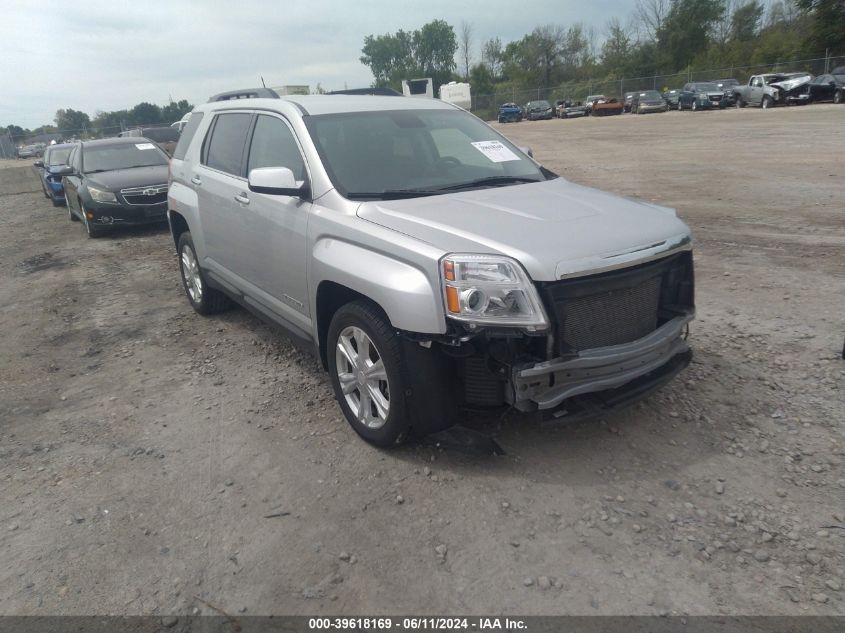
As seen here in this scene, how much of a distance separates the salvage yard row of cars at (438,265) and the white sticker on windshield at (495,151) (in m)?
0.02

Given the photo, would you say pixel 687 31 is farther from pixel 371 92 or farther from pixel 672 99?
pixel 371 92

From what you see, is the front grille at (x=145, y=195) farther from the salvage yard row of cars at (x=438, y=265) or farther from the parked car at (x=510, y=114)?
the parked car at (x=510, y=114)

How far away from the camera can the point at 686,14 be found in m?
64.4

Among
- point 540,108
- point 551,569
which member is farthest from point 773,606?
point 540,108

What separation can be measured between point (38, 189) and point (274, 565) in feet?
77.2

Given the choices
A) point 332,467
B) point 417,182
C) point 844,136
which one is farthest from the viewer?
point 844,136

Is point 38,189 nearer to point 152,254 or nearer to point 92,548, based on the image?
point 152,254

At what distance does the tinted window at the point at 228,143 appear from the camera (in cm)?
502

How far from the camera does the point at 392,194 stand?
388 cm

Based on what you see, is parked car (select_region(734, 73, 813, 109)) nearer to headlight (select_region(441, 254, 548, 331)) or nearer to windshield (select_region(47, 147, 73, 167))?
windshield (select_region(47, 147, 73, 167))

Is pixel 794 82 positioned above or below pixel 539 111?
above

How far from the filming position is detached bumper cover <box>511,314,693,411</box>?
10.2ft

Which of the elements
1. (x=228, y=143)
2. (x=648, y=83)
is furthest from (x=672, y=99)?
(x=228, y=143)

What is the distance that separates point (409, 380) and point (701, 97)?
37853 mm
